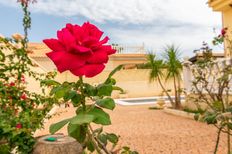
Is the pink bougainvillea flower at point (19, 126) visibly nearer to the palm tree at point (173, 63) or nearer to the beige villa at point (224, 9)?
the palm tree at point (173, 63)

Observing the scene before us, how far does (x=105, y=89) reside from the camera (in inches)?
43.1

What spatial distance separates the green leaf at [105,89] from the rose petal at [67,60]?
0.48 feet

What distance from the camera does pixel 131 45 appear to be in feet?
97.9

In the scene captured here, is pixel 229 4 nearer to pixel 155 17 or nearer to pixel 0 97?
pixel 155 17

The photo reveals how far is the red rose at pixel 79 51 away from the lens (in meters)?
0.99

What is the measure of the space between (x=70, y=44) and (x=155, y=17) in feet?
62.5

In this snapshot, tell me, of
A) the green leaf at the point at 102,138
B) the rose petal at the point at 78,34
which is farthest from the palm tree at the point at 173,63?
the rose petal at the point at 78,34

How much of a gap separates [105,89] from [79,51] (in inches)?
7.4

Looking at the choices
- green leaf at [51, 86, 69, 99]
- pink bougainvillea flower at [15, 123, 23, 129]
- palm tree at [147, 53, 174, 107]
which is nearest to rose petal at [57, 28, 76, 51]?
green leaf at [51, 86, 69, 99]

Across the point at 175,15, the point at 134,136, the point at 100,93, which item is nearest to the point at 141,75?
the point at 175,15

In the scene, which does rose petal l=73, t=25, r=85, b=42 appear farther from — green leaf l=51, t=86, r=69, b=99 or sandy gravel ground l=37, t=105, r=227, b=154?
sandy gravel ground l=37, t=105, r=227, b=154

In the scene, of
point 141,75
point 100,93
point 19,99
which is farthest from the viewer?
point 141,75

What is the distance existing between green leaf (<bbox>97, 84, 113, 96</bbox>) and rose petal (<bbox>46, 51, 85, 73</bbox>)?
146 millimetres

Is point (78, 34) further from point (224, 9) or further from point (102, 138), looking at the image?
point (224, 9)
